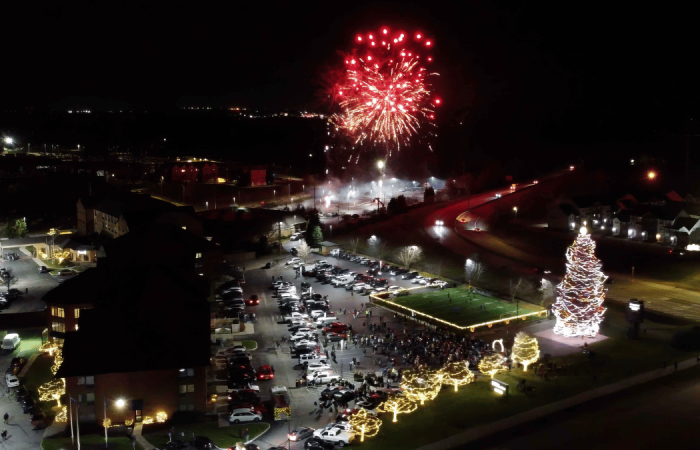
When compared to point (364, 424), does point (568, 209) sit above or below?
above

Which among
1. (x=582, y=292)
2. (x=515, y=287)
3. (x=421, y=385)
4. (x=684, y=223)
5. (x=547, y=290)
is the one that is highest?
(x=684, y=223)

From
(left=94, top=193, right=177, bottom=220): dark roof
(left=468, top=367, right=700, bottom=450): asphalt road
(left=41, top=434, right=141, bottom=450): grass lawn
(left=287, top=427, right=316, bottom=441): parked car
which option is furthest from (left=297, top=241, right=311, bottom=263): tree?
(left=41, top=434, right=141, bottom=450): grass lawn

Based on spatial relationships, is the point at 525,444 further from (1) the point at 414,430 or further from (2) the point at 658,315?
(2) the point at 658,315

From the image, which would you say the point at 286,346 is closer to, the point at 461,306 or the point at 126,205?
the point at 461,306

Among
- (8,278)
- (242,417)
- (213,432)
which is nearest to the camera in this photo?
(213,432)

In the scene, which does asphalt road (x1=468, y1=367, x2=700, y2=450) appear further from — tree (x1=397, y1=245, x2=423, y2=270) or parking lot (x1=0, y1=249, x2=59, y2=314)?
parking lot (x1=0, y1=249, x2=59, y2=314)

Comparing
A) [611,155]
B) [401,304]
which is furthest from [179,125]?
[401,304]

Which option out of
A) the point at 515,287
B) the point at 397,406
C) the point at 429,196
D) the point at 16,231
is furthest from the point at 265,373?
the point at 429,196
